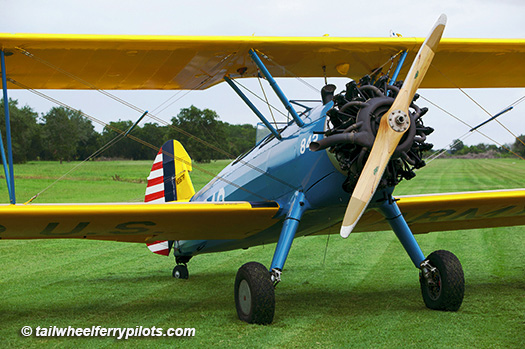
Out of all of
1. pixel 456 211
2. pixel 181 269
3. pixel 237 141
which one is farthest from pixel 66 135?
pixel 456 211

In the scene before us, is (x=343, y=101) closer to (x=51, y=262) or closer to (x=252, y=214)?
(x=252, y=214)

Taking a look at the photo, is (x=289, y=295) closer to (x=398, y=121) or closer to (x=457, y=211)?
(x=457, y=211)

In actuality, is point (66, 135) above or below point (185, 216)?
above

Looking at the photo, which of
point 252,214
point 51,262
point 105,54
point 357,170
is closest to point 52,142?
point 51,262

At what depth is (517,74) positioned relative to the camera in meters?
7.56

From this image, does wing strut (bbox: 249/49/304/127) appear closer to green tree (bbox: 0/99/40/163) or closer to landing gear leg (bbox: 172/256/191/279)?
landing gear leg (bbox: 172/256/191/279)

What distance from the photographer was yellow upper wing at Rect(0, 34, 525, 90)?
5766 millimetres

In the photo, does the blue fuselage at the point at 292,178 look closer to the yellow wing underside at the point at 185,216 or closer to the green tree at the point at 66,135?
the yellow wing underside at the point at 185,216

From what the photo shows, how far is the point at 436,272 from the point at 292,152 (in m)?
1.84

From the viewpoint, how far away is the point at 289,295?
20.9 feet

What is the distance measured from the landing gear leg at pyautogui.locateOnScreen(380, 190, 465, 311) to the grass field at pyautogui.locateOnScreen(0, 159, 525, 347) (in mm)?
131

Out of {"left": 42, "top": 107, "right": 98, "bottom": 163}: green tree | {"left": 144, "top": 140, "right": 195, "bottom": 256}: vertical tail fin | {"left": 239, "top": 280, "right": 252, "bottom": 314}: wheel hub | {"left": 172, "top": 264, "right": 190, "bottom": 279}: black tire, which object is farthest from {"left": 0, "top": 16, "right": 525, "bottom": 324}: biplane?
{"left": 42, "top": 107, "right": 98, "bottom": 163}: green tree

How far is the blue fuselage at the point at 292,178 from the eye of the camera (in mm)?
5383

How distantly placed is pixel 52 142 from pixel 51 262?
30.6 feet
